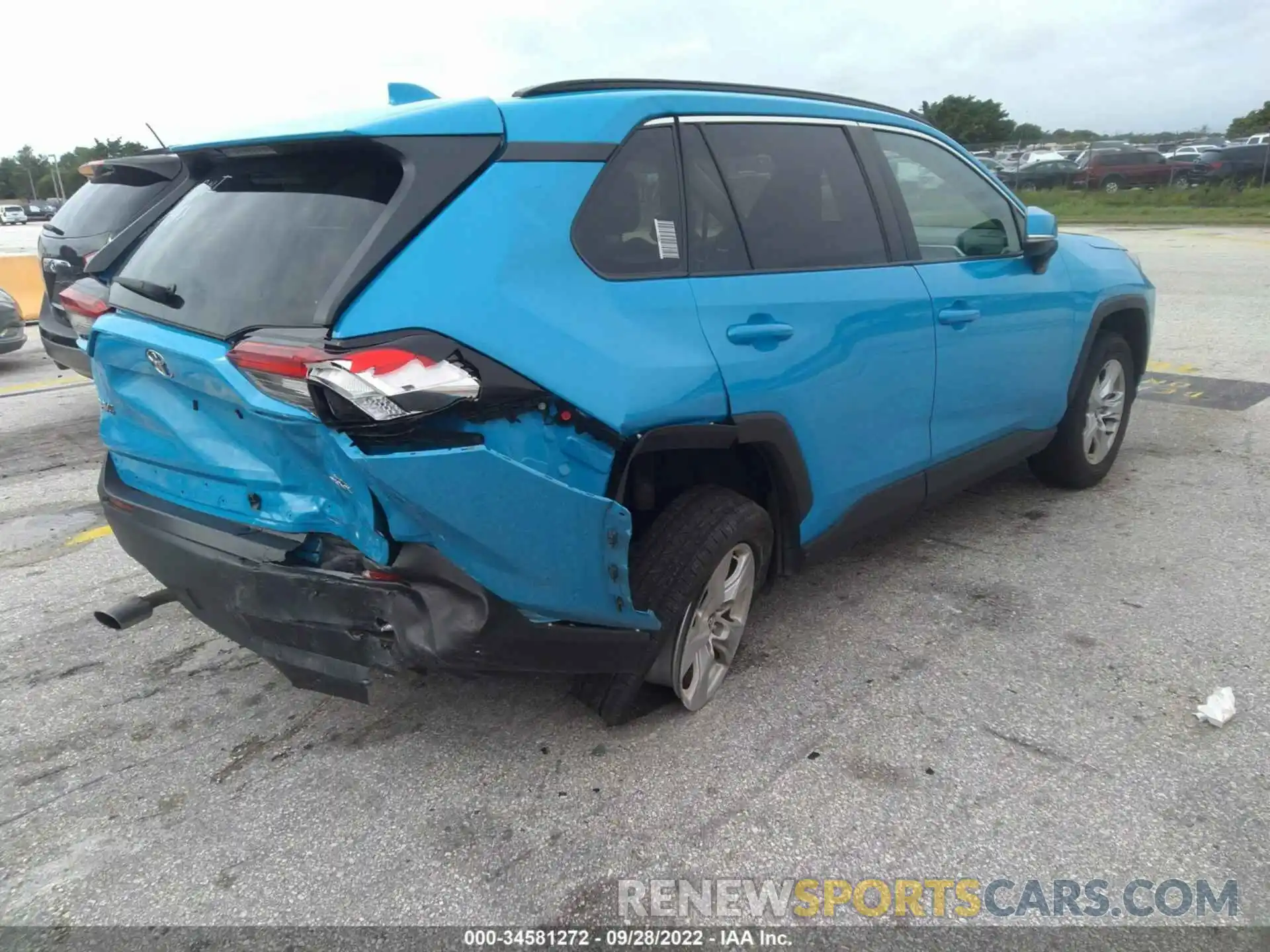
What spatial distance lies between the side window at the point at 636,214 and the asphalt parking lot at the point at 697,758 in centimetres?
138

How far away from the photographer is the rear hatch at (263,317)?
225 centimetres

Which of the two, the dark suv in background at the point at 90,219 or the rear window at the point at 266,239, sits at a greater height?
the rear window at the point at 266,239

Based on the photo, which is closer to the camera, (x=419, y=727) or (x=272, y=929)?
(x=272, y=929)

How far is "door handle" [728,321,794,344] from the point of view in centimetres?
276

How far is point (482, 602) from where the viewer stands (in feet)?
7.63

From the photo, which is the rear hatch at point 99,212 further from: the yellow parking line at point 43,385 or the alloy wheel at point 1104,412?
the alloy wheel at point 1104,412

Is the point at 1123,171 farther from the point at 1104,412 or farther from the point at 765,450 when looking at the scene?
the point at 765,450

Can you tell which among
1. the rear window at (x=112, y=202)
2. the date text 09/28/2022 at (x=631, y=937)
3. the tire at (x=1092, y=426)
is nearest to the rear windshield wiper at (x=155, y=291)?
the date text 09/28/2022 at (x=631, y=937)

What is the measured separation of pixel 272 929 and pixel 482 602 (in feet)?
2.93

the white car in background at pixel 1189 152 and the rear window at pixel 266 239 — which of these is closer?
the rear window at pixel 266 239

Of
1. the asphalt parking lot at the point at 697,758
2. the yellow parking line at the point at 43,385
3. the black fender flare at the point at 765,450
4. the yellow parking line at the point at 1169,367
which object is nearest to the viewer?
the asphalt parking lot at the point at 697,758

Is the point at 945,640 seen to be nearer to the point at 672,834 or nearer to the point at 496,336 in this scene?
the point at 672,834

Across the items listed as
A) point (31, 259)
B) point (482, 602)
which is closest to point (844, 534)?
point (482, 602)

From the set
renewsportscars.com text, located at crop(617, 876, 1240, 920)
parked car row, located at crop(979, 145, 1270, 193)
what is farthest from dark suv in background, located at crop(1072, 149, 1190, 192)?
renewsportscars.com text, located at crop(617, 876, 1240, 920)
